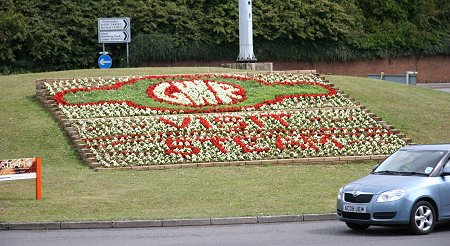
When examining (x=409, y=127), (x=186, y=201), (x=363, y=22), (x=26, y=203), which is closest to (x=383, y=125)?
(x=409, y=127)

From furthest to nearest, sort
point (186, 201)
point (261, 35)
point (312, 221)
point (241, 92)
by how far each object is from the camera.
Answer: point (261, 35), point (241, 92), point (186, 201), point (312, 221)

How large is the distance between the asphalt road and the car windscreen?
1022 millimetres

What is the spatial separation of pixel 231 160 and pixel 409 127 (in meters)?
6.94

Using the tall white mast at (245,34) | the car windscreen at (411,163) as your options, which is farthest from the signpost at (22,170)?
the tall white mast at (245,34)

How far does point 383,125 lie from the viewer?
95.0 ft

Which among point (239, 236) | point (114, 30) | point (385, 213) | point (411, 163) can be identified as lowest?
point (239, 236)

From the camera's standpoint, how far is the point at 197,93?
1224 inches

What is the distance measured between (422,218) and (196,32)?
36.0 m

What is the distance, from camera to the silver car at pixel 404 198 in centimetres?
1491

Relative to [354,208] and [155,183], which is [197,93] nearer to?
[155,183]

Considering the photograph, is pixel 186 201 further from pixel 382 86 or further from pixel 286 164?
pixel 382 86

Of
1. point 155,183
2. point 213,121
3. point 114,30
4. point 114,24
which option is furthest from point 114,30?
point 155,183

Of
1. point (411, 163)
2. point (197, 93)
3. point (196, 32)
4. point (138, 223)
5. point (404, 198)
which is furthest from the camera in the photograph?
point (196, 32)

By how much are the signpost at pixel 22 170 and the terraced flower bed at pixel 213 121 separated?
186 inches
